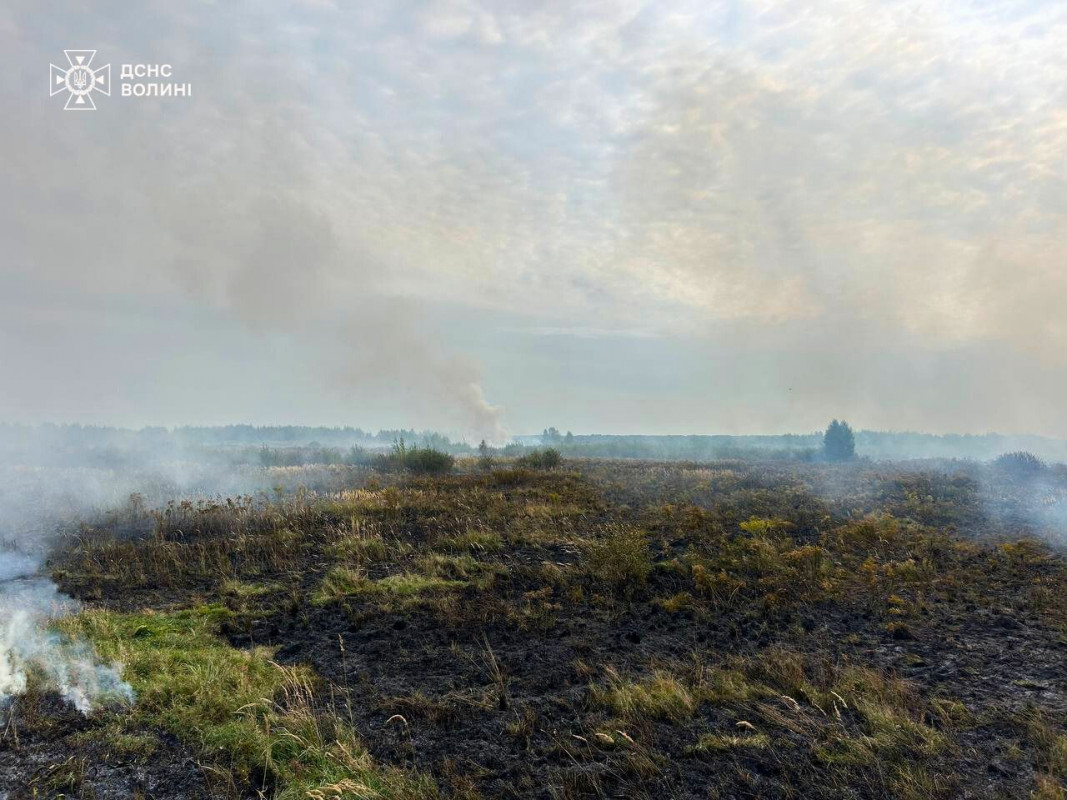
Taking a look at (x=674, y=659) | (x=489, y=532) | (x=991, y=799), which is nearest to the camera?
(x=991, y=799)

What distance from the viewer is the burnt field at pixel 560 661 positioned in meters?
4.53

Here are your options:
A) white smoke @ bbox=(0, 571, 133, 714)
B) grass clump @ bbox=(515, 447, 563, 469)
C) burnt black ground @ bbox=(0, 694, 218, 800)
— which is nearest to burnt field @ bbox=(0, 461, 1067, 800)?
burnt black ground @ bbox=(0, 694, 218, 800)

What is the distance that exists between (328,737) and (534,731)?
70.2 inches

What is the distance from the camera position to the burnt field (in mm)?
A: 4527

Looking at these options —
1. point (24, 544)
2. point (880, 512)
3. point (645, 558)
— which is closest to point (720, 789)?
point (645, 558)

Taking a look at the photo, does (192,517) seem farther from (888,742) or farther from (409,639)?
(888,742)

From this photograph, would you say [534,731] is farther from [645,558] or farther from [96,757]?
[645,558]

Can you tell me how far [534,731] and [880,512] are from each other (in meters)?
14.5

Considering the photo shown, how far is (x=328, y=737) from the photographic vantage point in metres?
5.12

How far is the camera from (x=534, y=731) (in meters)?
5.23

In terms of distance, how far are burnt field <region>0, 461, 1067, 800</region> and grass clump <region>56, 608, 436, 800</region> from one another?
0.09 ft

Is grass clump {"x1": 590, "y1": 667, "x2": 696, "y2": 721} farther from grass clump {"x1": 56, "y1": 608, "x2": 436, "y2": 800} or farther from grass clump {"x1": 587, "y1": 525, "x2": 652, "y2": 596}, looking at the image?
grass clump {"x1": 587, "y1": 525, "x2": 652, "y2": 596}

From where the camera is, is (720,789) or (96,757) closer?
(720,789)

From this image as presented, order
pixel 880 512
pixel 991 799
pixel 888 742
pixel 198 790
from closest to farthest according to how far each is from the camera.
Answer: pixel 991 799 → pixel 198 790 → pixel 888 742 → pixel 880 512
